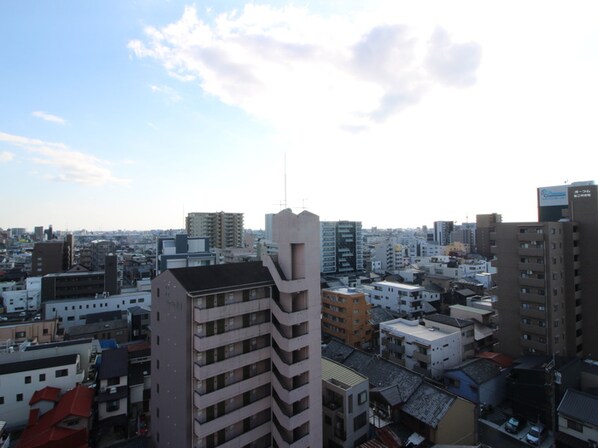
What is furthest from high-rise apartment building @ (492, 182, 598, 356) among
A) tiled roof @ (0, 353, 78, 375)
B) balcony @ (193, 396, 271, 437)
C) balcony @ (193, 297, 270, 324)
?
tiled roof @ (0, 353, 78, 375)

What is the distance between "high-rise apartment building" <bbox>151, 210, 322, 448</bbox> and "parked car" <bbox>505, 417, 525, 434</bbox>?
56.3 feet

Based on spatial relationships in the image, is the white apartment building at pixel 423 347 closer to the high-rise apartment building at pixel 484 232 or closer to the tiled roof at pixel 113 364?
the tiled roof at pixel 113 364

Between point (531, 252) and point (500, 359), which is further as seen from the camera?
point (531, 252)

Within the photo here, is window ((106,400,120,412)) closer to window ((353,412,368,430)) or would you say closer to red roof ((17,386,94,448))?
red roof ((17,386,94,448))

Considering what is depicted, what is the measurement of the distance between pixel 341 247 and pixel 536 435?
7242 cm

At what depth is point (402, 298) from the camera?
53906 millimetres

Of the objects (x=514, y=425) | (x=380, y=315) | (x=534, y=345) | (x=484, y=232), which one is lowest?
(x=514, y=425)

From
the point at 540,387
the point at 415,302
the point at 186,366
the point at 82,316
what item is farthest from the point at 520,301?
the point at 82,316

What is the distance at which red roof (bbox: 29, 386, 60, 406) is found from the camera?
2780 cm

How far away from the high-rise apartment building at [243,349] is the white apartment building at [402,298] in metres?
35.3

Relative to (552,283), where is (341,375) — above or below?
below

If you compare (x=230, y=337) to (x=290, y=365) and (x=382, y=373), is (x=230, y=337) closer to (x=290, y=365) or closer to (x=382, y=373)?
(x=290, y=365)

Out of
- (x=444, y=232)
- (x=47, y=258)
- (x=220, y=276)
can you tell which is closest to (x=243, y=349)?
(x=220, y=276)

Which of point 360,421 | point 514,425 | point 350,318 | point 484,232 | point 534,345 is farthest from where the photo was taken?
point 484,232
